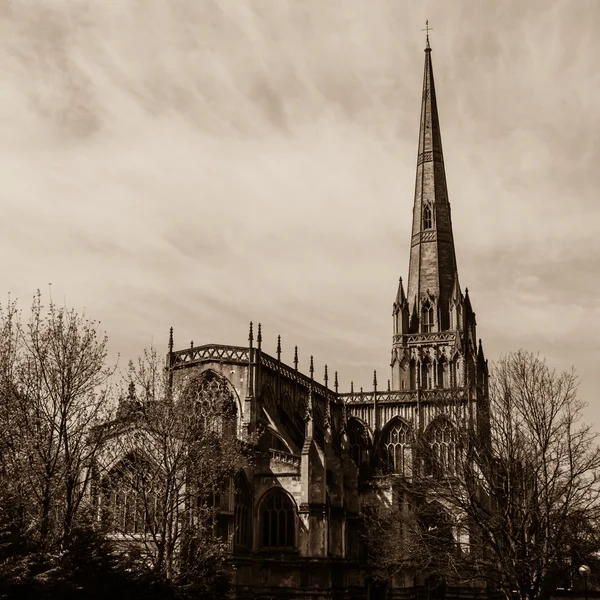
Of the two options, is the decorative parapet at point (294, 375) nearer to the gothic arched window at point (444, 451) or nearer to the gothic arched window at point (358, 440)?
the gothic arched window at point (358, 440)

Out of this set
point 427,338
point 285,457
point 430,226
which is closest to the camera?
point 285,457

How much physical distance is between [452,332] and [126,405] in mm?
44046

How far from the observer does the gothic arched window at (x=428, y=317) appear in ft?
237

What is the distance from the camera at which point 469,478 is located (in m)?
32.5

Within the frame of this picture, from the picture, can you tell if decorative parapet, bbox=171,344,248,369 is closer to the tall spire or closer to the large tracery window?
the large tracery window

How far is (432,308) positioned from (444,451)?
3532 cm

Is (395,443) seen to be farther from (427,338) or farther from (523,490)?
(523,490)

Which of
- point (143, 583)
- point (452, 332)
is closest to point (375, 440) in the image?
point (452, 332)

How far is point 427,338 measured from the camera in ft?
234

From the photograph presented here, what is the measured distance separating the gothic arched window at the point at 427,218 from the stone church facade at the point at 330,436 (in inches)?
253

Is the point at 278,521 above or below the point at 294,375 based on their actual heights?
below

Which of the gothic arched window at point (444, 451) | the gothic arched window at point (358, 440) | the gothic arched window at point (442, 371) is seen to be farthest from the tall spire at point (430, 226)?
the gothic arched window at point (444, 451)

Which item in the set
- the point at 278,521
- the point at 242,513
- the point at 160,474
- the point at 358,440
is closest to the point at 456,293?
the point at 358,440

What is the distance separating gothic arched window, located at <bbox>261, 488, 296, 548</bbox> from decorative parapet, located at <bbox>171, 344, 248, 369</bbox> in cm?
819
